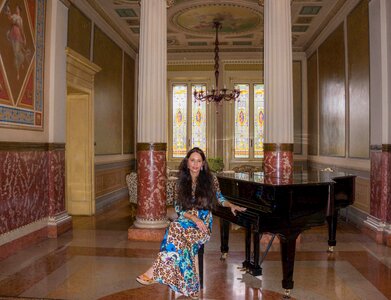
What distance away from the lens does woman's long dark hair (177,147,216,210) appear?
3197 millimetres

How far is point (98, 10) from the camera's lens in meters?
7.68

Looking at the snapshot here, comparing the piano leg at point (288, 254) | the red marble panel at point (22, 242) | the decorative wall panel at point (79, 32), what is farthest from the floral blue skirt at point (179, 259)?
the decorative wall panel at point (79, 32)

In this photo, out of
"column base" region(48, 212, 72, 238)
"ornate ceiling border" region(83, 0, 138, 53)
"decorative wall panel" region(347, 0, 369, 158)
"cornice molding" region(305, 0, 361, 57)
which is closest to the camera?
"column base" region(48, 212, 72, 238)

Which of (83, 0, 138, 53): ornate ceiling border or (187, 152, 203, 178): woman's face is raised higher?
(83, 0, 138, 53): ornate ceiling border

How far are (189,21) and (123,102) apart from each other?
9.15 ft

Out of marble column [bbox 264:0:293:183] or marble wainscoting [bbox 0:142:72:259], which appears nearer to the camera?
marble wainscoting [bbox 0:142:72:259]

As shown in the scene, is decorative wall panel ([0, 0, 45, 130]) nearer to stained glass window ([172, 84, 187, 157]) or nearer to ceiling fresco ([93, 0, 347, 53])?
ceiling fresco ([93, 0, 347, 53])

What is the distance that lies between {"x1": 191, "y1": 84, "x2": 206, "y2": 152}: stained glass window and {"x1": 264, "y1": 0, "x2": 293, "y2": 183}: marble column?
623 centimetres

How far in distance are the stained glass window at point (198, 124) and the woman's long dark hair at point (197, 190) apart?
834cm

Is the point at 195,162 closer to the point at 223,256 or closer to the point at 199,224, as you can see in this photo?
the point at 199,224

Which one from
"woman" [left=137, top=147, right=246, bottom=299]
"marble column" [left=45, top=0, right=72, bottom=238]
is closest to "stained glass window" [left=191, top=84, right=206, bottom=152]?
"marble column" [left=45, top=0, right=72, bottom=238]

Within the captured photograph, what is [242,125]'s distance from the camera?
37.7ft

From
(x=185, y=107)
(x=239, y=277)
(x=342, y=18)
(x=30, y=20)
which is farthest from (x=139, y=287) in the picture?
(x=185, y=107)

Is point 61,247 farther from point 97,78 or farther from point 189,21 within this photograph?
point 189,21
